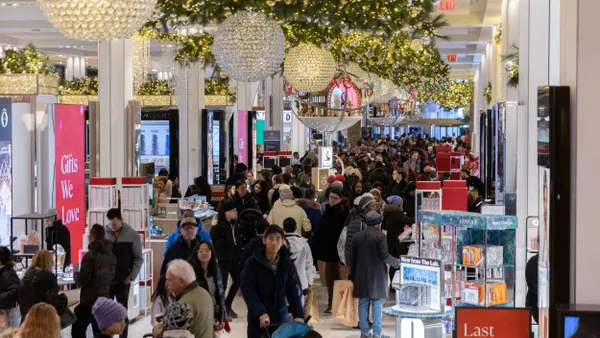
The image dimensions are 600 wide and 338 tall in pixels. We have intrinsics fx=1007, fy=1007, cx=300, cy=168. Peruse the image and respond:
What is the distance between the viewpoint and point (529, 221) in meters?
8.02

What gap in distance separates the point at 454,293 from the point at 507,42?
8.05 m

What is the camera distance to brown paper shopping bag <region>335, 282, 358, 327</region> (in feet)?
33.7

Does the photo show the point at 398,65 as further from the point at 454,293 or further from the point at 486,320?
the point at 486,320

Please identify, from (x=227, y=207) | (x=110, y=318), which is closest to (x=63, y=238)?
(x=227, y=207)

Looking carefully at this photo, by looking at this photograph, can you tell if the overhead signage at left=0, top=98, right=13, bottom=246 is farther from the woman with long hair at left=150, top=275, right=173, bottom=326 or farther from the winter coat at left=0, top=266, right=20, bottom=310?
the woman with long hair at left=150, top=275, right=173, bottom=326

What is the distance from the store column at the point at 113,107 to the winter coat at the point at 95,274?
3858 mm

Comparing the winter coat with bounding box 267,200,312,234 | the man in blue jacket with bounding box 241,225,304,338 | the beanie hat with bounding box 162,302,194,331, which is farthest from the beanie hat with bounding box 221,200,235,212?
the beanie hat with bounding box 162,302,194,331

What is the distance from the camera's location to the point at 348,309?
10281 mm

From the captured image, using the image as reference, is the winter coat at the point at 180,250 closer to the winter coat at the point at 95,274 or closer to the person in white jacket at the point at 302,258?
the winter coat at the point at 95,274

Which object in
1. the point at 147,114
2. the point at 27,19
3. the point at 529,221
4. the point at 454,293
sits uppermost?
the point at 27,19

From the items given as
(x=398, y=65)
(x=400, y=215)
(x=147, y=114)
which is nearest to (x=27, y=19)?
(x=147, y=114)

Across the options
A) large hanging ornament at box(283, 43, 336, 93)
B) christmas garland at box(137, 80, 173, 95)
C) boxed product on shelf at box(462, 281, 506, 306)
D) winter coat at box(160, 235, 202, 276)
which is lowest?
boxed product on shelf at box(462, 281, 506, 306)

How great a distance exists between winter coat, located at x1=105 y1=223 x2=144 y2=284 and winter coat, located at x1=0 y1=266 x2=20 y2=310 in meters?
1.52

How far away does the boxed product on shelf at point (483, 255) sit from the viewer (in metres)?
7.63
